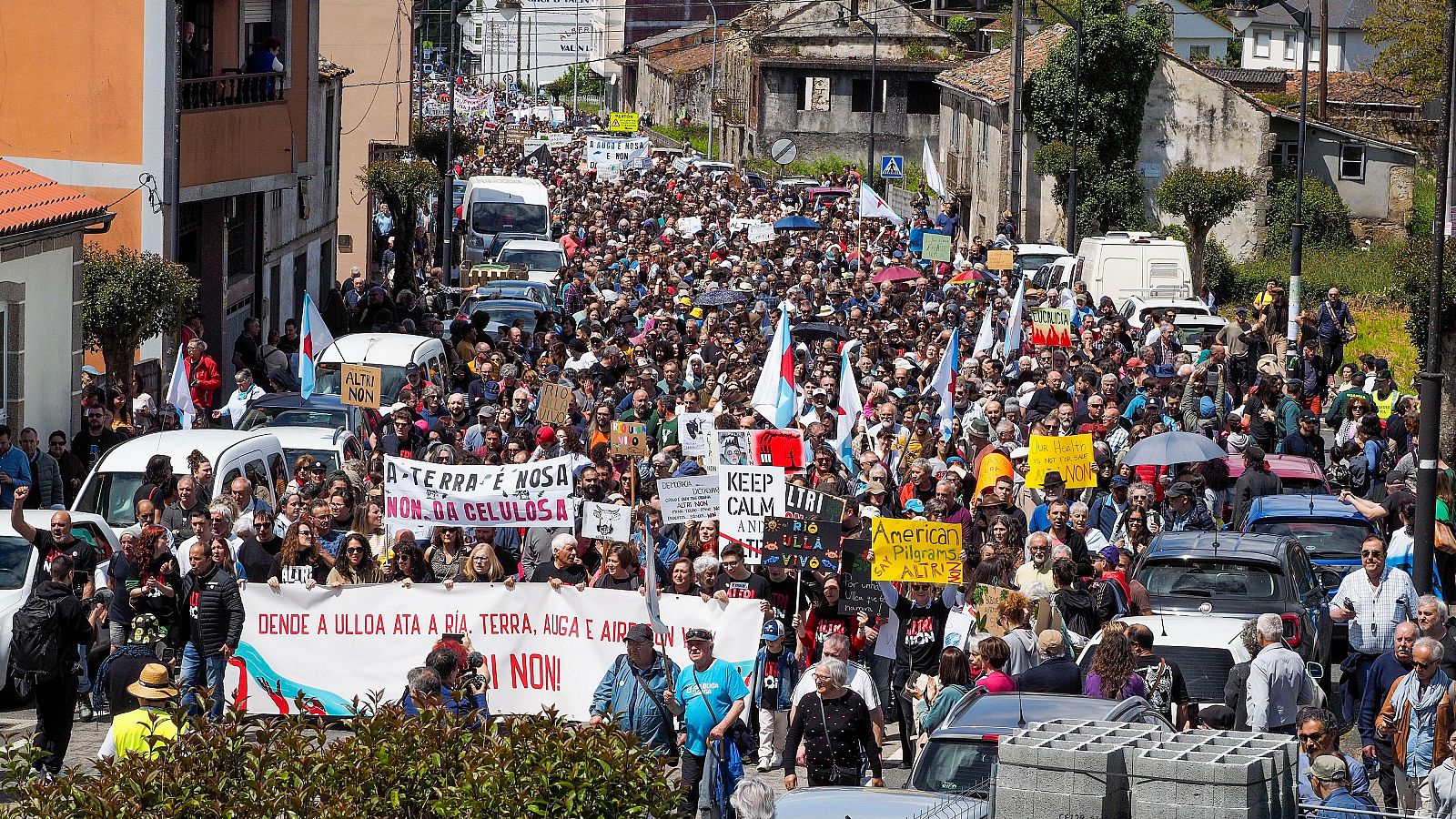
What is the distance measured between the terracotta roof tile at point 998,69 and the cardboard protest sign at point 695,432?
3422cm

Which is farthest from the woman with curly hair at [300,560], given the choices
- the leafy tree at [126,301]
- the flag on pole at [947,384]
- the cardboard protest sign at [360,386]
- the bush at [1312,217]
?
the bush at [1312,217]

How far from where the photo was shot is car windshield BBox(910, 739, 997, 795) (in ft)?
32.2

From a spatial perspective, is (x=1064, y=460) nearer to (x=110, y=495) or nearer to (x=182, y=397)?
(x=110, y=495)

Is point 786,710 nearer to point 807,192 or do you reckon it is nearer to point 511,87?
point 807,192

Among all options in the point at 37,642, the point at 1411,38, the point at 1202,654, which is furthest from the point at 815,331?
the point at 1411,38

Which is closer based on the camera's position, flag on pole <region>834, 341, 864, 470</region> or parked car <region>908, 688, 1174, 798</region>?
parked car <region>908, 688, 1174, 798</region>

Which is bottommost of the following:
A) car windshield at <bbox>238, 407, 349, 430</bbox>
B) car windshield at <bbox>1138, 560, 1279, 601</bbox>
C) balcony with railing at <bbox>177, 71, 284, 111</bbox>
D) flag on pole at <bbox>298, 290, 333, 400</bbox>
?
car windshield at <bbox>1138, 560, 1279, 601</bbox>

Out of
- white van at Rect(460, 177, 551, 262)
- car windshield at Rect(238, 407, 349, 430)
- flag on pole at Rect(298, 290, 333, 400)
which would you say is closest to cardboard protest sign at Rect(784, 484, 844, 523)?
car windshield at Rect(238, 407, 349, 430)

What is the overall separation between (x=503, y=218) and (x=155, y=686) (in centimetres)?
3757

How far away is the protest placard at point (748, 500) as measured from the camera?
1495cm

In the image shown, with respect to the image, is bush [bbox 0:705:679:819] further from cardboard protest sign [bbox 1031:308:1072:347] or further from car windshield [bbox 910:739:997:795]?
cardboard protest sign [bbox 1031:308:1072:347]

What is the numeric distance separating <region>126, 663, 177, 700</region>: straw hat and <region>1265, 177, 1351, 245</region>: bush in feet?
137

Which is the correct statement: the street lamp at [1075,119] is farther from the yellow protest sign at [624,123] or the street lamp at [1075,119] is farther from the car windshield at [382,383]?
the yellow protest sign at [624,123]

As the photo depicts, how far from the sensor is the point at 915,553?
44.3 feet
